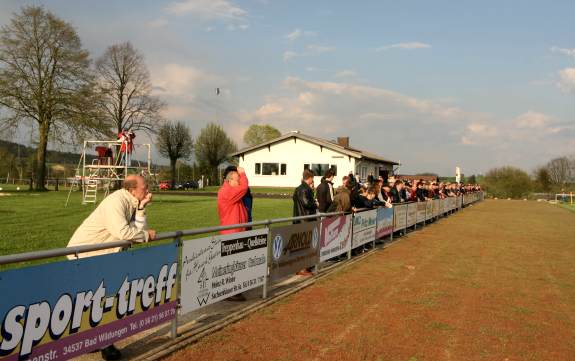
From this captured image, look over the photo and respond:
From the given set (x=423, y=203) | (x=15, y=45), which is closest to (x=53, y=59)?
(x=15, y=45)

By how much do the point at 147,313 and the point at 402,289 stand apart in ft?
15.9

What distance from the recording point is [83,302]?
4027 millimetres

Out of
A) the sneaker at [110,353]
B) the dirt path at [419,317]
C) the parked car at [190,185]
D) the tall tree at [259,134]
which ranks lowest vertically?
the dirt path at [419,317]

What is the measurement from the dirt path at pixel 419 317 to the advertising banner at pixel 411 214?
19.6ft

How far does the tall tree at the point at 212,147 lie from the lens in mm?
74812

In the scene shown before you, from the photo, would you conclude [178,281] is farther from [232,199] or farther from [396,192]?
[396,192]

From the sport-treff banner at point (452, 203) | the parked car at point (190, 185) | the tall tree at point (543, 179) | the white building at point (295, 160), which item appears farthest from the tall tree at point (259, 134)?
the sport-treff banner at point (452, 203)

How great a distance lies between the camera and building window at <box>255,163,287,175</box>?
48566mm

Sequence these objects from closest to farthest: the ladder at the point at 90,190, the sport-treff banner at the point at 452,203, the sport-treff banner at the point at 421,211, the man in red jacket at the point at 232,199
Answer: the man in red jacket at the point at 232,199, the sport-treff banner at the point at 421,211, the ladder at the point at 90,190, the sport-treff banner at the point at 452,203

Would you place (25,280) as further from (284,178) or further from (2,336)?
(284,178)

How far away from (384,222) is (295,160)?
33.3 m

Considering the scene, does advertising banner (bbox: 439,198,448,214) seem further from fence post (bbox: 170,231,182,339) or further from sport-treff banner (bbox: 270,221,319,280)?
fence post (bbox: 170,231,182,339)

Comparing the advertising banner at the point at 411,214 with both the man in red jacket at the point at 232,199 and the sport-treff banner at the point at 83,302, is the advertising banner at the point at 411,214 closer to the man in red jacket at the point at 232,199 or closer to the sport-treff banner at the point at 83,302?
the man in red jacket at the point at 232,199

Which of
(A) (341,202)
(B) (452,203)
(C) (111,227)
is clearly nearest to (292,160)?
(B) (452,203)
